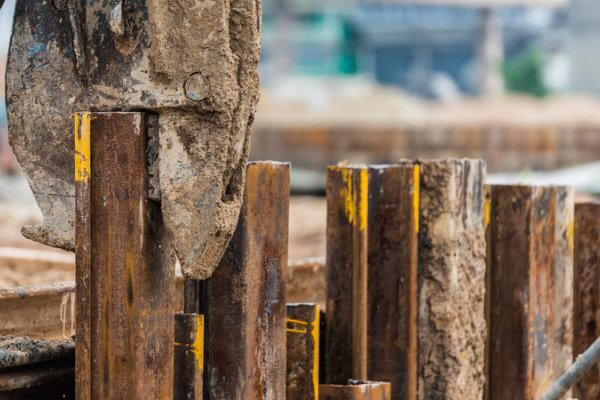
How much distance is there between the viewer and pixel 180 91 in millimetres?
2568

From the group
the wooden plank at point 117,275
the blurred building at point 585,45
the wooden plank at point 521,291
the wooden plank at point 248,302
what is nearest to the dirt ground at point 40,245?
the wooden plank at point 521,291

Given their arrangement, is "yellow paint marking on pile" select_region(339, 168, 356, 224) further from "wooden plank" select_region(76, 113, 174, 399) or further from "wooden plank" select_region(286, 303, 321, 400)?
"wooden plank" select_region(76, 113, 174, 399)

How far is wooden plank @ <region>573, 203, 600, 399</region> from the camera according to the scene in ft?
14.7

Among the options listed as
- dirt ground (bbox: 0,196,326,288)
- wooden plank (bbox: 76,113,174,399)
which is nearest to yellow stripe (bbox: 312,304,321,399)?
wooden plank (bbox: 76,113,174,399)

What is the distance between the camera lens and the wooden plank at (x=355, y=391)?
3121 millimetres

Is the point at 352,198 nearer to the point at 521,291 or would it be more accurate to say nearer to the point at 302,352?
the point at 302,352

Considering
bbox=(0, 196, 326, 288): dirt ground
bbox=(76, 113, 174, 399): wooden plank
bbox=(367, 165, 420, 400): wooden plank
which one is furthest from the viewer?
bbox=(0, 196, 326, 288): dirt ground

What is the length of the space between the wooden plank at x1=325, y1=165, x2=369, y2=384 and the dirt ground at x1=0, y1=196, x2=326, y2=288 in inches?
92.7

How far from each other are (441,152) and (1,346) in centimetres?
1538

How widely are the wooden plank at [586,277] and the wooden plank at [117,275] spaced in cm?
264

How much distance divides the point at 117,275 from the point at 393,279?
138 centimetres


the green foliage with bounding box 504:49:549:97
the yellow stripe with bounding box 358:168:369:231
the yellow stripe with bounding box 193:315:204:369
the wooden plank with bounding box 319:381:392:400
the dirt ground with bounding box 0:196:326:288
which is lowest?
the wooden plank with bounding box 319:381:392:400

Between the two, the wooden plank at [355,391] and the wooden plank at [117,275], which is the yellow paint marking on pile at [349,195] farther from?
the wooden plank at [117,275]

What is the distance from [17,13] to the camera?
3047 mm
